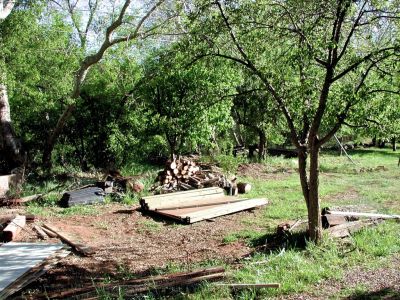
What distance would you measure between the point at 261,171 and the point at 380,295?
13323mm

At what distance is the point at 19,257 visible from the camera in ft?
24.5

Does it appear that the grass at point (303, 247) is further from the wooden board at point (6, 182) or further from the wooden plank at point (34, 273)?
the wooden board at point (6, 182)

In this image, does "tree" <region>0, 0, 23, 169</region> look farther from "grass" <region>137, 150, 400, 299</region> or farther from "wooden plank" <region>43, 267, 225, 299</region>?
"wooden plank" <region>43, 267, 225, 299</region>

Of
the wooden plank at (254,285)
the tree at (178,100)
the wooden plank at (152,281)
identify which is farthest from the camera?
the tree at (178,100)

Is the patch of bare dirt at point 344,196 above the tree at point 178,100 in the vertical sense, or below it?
below

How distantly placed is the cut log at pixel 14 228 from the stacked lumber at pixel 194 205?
10.2 feet

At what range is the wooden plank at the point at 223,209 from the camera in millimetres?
10504

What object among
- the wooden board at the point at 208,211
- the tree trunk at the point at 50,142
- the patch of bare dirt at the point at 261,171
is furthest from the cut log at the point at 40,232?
the patch of bare dirt at the point at 261,171

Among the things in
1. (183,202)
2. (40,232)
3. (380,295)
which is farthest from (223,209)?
(380,295)

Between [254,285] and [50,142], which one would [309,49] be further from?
[50,142]

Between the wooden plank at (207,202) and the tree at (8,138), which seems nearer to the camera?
the wooden plank at (207,202)

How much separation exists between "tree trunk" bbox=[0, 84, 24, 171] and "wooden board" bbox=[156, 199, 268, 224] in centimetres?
628

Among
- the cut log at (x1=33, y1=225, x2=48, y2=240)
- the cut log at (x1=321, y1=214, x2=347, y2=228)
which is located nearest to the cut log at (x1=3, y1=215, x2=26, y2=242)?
the cut log at (x1=33, y1=225, x2=48, y2=240)

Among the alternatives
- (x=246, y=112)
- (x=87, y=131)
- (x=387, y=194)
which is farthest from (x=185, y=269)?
(x=246, y=112)
